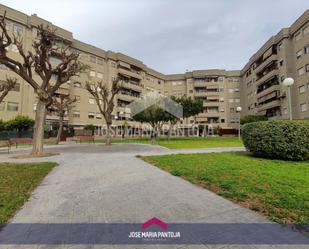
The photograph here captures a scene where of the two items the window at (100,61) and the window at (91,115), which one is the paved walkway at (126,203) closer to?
the window at (91,115)

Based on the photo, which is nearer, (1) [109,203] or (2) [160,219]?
(2) [160,219]

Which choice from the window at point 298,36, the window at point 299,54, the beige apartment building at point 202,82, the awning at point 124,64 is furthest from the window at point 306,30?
the awning at point 124,64

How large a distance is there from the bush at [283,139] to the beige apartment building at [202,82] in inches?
1192

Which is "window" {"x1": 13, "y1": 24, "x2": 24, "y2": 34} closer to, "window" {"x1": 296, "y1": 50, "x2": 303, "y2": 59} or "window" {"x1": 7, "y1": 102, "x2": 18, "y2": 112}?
"window" {"x1": 7, "y1": 102, "x2": 18, "y2": 112}

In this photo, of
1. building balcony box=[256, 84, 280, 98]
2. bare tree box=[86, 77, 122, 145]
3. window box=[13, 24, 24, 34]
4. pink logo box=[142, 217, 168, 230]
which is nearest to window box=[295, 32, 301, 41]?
building balcony box=[256, 84, 280, 98]

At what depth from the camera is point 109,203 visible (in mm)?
4320

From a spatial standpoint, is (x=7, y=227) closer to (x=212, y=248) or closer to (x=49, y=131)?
(x=212, y=248)

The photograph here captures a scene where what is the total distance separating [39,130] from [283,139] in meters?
12.7

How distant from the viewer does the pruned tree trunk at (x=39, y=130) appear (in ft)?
40.5

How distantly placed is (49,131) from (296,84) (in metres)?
43.9

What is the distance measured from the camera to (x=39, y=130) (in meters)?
12.7

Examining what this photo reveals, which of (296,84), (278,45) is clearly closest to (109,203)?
(296,84)

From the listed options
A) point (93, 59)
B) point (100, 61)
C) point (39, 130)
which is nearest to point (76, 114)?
point (93, 59)

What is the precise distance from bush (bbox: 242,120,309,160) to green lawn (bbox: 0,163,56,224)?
881cm
